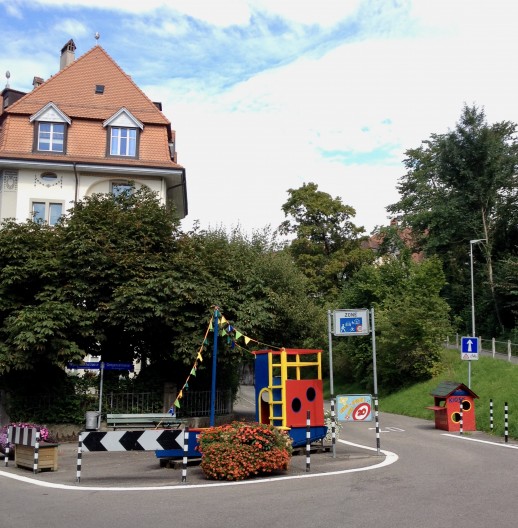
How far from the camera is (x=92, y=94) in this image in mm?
36000

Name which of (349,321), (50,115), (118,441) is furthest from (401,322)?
(118,441)

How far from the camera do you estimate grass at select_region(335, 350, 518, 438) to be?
22.9 metres

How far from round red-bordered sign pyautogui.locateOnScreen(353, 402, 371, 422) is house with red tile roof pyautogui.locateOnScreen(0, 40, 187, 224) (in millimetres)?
19663

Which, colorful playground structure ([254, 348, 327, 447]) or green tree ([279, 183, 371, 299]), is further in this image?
green tree ([279, 183, 371, 299])

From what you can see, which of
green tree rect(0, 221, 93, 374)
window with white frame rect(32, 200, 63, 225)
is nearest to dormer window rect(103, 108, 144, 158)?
window with white frame rect(32, 200, 63, 225)

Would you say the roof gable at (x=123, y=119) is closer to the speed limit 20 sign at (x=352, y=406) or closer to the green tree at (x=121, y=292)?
the green tree at (x=121, y=292)

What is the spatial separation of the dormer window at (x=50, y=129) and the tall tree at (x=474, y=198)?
85.5 ft

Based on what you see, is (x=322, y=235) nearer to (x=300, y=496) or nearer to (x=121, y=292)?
(x=121, y=292)

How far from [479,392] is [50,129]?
2349 cm

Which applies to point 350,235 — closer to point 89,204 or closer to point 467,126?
point 467,126

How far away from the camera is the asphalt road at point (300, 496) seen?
8680 mm

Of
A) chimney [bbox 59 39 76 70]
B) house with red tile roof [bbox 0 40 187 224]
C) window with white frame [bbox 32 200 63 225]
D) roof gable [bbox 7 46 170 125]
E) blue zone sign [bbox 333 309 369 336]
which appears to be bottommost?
blue zone sign [bbox 333 309 369 336]

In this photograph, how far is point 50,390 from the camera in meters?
22.5

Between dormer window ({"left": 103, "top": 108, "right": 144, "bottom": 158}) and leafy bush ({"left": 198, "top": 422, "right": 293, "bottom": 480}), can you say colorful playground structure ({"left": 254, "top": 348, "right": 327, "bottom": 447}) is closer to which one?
leafy bush ({"left": 198, "top": 422, "right": 293, "bottom": 480})
